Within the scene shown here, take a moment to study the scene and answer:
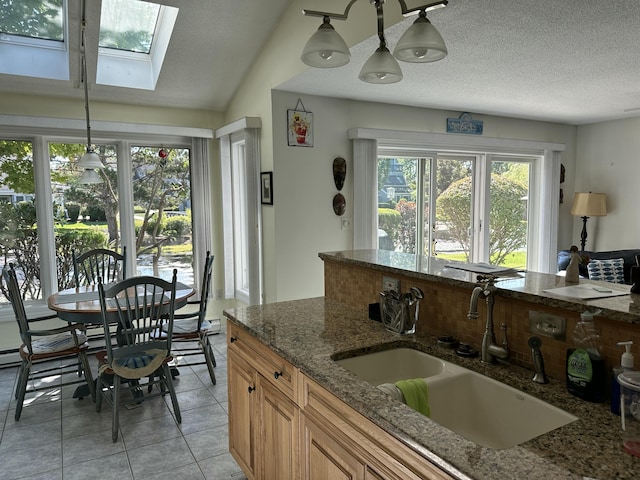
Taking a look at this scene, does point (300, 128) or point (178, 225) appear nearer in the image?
point (300, 128)

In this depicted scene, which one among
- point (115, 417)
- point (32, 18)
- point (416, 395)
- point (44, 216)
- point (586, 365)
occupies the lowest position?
point (115, 417)

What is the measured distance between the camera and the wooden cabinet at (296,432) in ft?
3.87

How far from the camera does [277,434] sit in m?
1.79

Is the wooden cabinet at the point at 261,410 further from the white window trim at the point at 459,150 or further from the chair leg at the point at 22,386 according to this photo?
the white window trim at the point at 459,150

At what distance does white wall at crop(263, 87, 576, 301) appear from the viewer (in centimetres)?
400

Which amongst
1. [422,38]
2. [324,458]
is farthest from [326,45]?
[324,458]

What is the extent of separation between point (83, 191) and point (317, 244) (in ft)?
7.75

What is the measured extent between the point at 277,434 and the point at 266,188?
2616 millimetres

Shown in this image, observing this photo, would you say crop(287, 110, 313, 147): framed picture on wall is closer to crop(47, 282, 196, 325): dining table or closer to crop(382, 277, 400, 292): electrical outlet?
crop(47, 282, 196, 325): dining table

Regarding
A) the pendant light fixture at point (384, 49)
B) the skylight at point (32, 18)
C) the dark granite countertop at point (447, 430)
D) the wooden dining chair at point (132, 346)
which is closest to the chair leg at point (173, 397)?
the wooden dining chair at point (132, 346)

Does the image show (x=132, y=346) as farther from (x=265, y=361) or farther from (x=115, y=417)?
(x=265, y=361)

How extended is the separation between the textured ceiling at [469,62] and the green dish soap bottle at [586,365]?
5.72 feet

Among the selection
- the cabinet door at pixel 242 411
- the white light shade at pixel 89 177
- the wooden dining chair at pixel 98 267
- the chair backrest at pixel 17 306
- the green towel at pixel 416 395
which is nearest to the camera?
the green towel at pixel 416 395

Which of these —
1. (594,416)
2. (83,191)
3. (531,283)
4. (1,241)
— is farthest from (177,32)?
(594,416)
